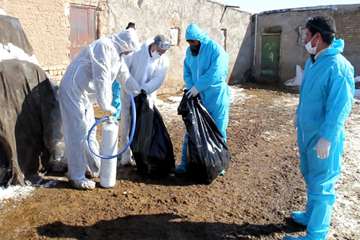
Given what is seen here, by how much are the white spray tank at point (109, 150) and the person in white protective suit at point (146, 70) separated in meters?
0.58

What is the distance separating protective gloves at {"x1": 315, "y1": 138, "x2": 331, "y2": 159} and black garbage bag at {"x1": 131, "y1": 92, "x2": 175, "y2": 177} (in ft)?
5.89

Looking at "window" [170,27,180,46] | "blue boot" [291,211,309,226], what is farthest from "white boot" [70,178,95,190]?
"window" [170,27,180,46]

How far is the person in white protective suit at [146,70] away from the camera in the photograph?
3.88m

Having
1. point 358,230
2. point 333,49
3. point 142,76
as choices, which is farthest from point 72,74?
point 358,230

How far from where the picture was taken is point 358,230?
10.2ft

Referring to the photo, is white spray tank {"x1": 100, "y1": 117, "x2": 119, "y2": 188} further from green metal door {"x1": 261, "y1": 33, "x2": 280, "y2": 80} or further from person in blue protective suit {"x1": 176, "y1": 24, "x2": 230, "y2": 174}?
green metal door {"x1": 261, "y1": 33, "x2": 280, "y2": 80}

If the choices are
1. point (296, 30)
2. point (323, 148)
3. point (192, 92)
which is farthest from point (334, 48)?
point (296, 30)

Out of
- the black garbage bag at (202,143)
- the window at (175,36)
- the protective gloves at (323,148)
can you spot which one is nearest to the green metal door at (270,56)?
the window at (175,36)

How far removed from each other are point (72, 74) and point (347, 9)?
35.6 ft

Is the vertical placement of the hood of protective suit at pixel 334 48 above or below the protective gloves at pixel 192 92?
above

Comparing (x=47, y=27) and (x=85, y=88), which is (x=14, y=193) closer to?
(x=85, y=88)

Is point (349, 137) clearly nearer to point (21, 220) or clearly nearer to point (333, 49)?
point (333, 49)

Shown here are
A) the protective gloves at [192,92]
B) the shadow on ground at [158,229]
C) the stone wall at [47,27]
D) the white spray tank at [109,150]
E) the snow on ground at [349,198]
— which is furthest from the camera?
the stone wall at [47,27]

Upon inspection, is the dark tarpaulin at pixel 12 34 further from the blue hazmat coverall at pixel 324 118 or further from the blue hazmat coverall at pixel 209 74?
the blue hazmat coverall at pixel 324 118
